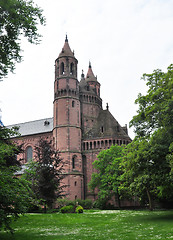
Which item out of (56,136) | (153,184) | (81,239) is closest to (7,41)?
(81,239)

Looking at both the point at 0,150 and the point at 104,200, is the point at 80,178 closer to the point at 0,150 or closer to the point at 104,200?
the point at 104,200

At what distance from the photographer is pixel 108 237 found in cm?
1229

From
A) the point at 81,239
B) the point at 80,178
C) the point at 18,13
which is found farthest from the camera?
the point at 80,178

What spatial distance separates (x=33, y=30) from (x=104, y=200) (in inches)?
1323

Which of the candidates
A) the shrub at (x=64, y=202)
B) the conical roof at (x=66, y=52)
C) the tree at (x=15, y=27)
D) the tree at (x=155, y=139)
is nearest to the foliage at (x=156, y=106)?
the tree at (x=155, y=139)

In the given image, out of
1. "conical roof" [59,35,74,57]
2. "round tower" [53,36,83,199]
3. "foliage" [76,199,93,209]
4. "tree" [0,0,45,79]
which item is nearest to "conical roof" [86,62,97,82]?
"round tower" [53,36,83,199]

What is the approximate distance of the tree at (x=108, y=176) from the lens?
41.4m

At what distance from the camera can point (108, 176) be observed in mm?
42281

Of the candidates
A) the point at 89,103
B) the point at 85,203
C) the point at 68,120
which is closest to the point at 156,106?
the point at 85,203

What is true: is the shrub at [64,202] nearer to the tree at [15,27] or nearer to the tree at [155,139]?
the tree at [155,139]

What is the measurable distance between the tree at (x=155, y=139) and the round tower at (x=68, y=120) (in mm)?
25090

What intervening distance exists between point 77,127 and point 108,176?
12.2 metres

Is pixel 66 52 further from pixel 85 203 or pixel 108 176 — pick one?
pixel 85 203

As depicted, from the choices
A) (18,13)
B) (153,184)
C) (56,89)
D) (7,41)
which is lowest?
(153,184)
